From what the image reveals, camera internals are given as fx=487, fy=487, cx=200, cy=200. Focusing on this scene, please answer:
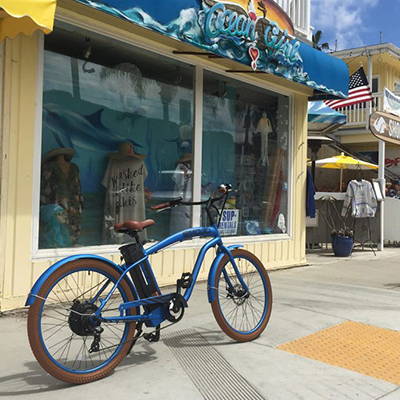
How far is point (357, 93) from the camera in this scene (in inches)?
444

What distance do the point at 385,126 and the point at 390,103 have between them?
6.58 feet

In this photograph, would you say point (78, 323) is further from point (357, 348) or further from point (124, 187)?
point (124, 187)

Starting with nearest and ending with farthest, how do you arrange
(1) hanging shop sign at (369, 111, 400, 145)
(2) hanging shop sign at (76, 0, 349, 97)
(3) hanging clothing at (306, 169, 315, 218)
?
1. (2) hanging shop sign at (76, 0, 349, 97)
2. (3) hanging clothing at (306, 169, 315, 218)
3. (1) hanging shop sign at (369, 111, 400, 145)

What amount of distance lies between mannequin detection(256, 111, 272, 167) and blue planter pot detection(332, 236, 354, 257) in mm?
3127

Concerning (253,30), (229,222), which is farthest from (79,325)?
(253,30)

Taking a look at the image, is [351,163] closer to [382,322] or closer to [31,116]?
[382,322]

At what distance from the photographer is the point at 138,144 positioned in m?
6.58

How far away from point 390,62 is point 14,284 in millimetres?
18542

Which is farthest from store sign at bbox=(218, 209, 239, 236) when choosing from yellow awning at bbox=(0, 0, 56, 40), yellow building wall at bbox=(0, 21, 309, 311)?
yellow awning at bbox=(0, 0, 56, 40)

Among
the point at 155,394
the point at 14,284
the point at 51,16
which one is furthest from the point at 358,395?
the point at 51,16

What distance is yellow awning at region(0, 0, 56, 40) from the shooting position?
12.2ft

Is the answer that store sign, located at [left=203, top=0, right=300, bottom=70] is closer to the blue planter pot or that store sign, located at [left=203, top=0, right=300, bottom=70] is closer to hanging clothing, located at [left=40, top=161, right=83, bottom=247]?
hanging clothing, located at [left=40, top=161, right=83, bottom=247]

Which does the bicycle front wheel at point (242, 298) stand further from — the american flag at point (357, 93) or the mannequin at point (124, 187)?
the american flag at point (357, 93)

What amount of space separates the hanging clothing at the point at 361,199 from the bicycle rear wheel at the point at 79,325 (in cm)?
850
